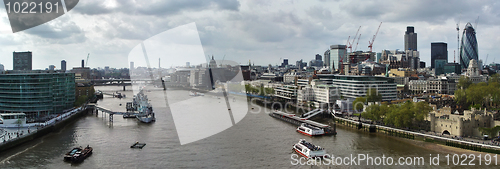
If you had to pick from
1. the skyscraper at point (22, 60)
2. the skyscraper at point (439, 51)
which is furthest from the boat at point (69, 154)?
the skyscraper at point (439, 51)

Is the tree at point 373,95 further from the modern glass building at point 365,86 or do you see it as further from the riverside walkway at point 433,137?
the riverside walkway at point 433,137

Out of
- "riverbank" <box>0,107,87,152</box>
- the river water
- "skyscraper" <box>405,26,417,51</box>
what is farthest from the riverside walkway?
"skyscraper" <box>405,26,417,51</box>

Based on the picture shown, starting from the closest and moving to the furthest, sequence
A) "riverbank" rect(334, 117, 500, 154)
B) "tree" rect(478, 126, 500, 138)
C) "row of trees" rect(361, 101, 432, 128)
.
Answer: "riverbank" rect(334, 117, 500, 154), "tree" rect(478, 126, 500, 138), "row of trees" rect(361, 101, 432, 128)

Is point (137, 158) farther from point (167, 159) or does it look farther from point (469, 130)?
point (469, 130)

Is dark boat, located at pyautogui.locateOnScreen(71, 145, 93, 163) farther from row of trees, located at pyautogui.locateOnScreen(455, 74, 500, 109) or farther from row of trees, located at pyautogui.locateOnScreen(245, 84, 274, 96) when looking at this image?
row of trees, located at pyautogui.locateOnScreen(245, 84, 274, 96)

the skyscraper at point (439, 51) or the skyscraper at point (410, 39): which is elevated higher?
the skyscraper at point (410, 39)

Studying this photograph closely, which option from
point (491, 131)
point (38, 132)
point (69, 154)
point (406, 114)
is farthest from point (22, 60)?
point (491, 131)

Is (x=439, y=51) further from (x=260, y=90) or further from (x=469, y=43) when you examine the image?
(x=260, y=90)
